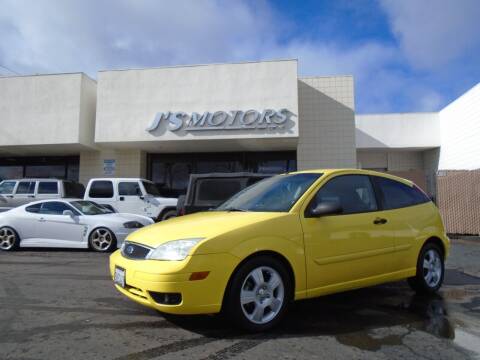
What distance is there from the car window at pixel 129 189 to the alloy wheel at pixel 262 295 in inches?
407

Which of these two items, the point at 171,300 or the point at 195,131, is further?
the point at 195,131

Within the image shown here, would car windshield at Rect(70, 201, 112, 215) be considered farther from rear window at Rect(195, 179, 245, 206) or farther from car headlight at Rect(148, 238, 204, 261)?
car headlight at Rect(148, 238, 204, 261)

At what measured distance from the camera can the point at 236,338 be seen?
11.7ft

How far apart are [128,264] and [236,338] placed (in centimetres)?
124

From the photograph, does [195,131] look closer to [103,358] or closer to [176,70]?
[176,70]

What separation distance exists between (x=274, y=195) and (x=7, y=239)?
8.35 metres

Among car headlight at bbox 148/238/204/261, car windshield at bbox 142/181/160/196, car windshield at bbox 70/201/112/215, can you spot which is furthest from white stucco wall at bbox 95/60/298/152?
car headlight at bbox 148/238/204/261

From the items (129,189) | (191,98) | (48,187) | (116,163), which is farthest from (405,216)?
(116,163)

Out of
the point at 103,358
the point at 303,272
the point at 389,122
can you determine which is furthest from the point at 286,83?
the point at 103,358

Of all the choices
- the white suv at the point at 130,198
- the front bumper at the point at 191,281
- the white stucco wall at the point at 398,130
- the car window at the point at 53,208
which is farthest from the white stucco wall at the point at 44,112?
the front bumper at the point at 191,281

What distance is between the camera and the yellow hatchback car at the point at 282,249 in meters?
3.53

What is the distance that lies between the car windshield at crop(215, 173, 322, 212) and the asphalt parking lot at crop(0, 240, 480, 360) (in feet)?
3.87

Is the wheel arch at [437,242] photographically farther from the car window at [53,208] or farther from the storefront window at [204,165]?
the storefront window at [204,165]

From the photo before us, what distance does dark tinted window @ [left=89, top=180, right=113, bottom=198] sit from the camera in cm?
1361
